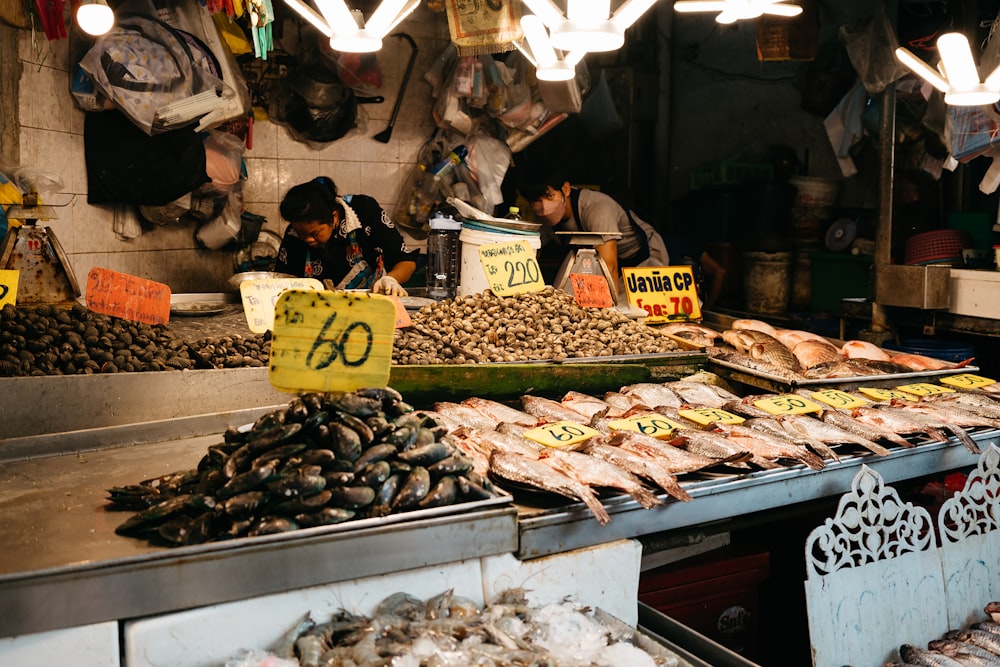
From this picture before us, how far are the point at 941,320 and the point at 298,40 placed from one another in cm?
557

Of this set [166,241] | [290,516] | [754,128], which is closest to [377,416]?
[290,516]

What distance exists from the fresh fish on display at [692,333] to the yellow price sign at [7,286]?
124 inches

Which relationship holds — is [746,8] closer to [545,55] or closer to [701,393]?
[545,55]

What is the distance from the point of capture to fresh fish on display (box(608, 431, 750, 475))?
102 inches

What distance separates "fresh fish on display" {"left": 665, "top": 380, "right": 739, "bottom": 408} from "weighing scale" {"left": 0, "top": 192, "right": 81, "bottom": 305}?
2.87 m

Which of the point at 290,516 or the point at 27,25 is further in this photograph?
the point at 27,25

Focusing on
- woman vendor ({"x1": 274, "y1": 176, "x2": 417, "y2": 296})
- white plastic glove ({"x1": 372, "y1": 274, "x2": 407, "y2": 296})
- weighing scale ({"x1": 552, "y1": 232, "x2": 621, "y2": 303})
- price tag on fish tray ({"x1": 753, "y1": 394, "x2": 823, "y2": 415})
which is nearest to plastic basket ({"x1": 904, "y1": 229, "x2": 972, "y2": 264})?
weighing scale ({"x1": 552, "y1": 232, "x2": 621, "y2": 303})

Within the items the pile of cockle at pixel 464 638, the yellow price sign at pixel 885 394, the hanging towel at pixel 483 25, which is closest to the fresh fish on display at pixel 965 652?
the yellow price sign at pixel 885 394

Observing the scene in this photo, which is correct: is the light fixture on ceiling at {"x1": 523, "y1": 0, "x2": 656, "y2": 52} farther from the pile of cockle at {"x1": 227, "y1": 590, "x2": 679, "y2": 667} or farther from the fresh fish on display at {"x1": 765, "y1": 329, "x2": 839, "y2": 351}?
the fresh fish on display at {"x1": 765, "y1": 329, "x2": 839, "y2": 351}

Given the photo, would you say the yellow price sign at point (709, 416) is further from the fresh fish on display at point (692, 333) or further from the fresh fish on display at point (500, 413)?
the fresh fish on display at point (692, 333)

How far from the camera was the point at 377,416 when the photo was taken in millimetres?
2279

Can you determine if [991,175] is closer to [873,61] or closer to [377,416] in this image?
[873,61]

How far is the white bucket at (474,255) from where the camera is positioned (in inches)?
181

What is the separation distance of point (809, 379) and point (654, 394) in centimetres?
75
